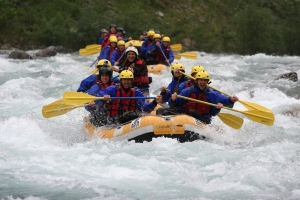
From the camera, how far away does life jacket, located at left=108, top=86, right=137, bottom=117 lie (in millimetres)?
9242

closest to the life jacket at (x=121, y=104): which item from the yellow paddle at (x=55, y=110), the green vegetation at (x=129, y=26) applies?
the yellow paddle at (x=55, y=110)

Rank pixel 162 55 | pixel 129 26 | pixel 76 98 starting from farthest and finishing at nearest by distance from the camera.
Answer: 1. pixel 129 26
2. pixel 162 55
3. pixel 76 98

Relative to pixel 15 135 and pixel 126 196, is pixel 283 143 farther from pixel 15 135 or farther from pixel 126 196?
pixel 15 135

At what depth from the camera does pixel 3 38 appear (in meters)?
25.7

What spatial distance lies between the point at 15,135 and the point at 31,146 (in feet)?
2.80

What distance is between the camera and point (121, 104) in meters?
9.28

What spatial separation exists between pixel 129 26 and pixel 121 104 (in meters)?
20.1

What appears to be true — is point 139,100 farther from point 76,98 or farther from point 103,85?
point 76,98

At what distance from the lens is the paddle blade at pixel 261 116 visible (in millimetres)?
9344

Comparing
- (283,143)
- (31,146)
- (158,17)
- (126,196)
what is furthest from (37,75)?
(158,17)

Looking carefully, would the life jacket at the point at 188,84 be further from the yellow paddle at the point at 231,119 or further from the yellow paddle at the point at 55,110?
the yellow paddle at the point at 55,110

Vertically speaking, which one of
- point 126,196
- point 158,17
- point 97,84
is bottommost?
point 126,196

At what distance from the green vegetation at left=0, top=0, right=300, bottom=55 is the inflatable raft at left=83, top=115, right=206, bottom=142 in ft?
59.2

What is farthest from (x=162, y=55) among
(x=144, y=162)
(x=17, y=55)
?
(x=144, y=162)
